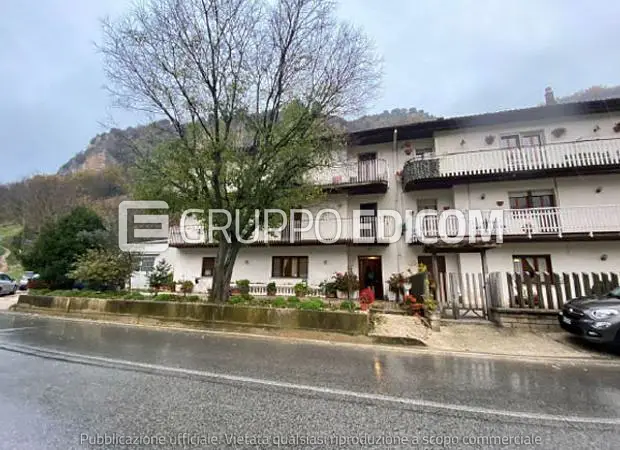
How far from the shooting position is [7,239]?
150 feet

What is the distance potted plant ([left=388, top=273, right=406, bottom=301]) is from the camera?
1353 centimetres

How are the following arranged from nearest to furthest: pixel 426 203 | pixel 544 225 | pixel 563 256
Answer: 1. pixel 544 225
2. pixel 563 256
3. pixel 426 203

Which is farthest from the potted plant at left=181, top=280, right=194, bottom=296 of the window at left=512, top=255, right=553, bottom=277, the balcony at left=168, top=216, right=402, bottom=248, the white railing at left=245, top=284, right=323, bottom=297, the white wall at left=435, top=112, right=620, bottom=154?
the window at left=512, top=255, right=553, bottom=277

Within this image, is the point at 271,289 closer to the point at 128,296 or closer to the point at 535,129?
the point at 128,296

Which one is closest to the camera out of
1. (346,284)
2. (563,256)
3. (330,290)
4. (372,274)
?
(563,256)

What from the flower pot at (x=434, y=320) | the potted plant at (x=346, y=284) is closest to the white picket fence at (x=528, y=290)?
the flower pot at (x=434, y=320)

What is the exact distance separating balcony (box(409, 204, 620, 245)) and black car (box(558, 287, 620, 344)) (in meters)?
5.17

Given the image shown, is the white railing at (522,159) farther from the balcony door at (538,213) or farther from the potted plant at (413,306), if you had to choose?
the potted plant at (413,306)

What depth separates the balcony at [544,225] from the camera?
1205 cm

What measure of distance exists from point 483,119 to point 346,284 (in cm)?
1106

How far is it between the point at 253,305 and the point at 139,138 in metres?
7.38

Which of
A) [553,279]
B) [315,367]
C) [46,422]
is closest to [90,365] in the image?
[46,422]

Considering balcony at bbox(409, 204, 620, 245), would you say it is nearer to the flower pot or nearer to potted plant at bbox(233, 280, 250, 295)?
the flower pot

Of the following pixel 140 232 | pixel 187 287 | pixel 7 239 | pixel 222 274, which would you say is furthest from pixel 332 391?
pixel 7 239
